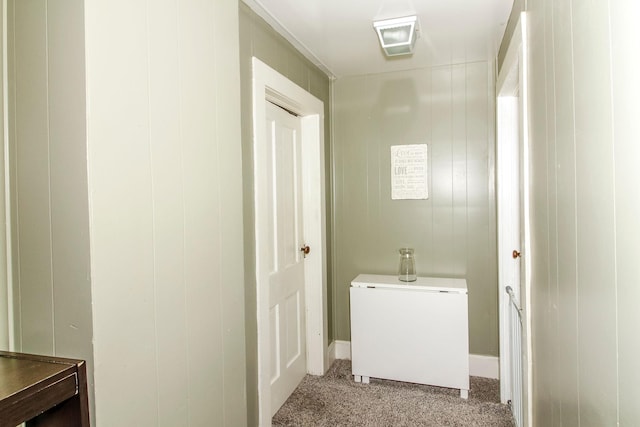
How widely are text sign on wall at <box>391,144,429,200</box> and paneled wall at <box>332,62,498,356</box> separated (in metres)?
0.04

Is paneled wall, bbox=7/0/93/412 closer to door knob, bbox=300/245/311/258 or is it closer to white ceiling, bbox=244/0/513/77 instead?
white ceiling, bbox=244/0/513/77

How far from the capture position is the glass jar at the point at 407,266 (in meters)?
2.76

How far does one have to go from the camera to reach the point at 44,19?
1027 mm

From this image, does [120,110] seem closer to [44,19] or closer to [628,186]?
[44,19]

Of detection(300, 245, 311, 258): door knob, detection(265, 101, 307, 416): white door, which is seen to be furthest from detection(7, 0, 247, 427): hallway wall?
detection(300, 245, 311, 258): door knob

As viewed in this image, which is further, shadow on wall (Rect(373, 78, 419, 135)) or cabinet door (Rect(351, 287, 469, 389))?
shadow on wall (Rect(373, 78, 419, 135))

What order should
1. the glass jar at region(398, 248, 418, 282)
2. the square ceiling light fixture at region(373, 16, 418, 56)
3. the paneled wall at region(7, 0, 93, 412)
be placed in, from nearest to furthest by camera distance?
1. the paneled wall at region(7, 0, 93, 412)
2. the square ceiling light fixture at region(373, 16, 418, 56)
3. the glass jar at region(398, 248, 418, 282)

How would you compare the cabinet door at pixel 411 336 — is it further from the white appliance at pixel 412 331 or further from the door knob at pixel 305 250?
the door knob at pixel 305 250

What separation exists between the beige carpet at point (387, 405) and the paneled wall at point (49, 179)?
1.64 metres

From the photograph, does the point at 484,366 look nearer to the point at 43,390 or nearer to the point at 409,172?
the point at 409,172

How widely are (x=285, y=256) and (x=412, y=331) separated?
1006mm

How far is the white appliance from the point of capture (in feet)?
8.27

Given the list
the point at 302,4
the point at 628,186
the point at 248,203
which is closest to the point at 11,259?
the point at 248,203

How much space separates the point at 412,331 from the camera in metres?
2.60
